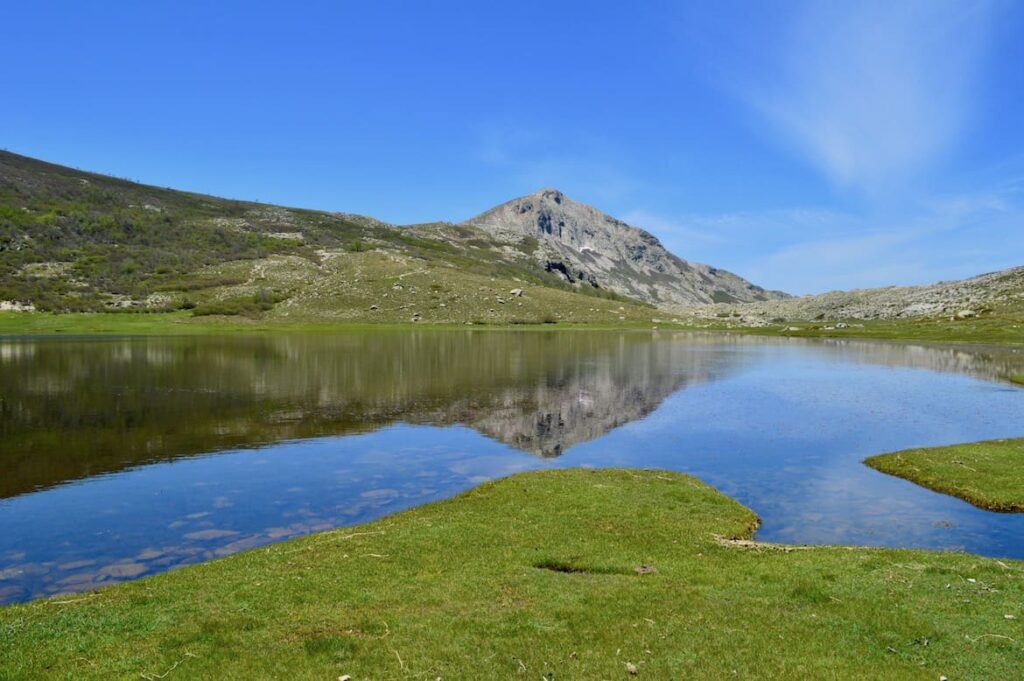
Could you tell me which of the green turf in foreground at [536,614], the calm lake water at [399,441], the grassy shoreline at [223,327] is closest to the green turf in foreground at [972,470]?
the calm lake water at [399,441]

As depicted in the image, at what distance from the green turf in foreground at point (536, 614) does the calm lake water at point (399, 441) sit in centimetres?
534

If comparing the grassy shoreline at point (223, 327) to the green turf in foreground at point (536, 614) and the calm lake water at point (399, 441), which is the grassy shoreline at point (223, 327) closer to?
the calm lake water at point (399, 441)

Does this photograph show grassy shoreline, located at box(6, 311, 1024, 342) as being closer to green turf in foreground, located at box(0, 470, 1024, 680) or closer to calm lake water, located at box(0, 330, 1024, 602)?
calm lake water, located at box(0, 330, 1024, 602)

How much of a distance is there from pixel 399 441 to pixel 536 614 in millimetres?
30231

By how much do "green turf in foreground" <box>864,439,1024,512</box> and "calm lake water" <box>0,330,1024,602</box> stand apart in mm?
1191

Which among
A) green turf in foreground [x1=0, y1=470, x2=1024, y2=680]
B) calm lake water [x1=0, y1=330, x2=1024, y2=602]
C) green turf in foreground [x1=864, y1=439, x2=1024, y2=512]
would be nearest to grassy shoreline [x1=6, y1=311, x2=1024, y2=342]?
calm lake water [x1=0, y1=330, x2=1024, y2=602]

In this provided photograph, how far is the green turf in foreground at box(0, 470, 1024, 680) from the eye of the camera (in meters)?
13.5

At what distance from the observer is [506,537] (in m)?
23.3

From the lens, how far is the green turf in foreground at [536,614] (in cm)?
1346

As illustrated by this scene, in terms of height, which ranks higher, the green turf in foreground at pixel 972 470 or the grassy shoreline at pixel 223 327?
the grassy shoreline at pixel 223 327

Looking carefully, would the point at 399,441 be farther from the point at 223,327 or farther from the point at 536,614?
the point at 223,327

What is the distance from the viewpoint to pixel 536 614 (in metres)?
16.2

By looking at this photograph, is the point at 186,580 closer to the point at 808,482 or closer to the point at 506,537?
the point at 506,537

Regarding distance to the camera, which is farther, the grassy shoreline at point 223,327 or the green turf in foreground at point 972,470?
the grassy shoreline at point 223,327
